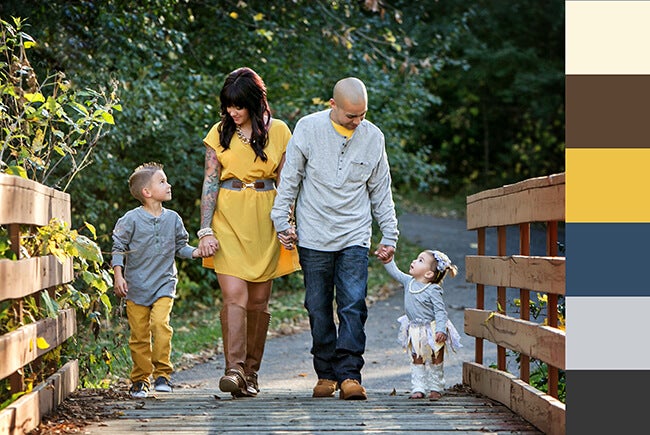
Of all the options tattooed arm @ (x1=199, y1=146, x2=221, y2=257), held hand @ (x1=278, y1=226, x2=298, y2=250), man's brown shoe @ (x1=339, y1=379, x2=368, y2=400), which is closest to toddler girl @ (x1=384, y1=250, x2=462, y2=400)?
man's brown shoe @ (x1=339, y1=379, x2=368, y2=400)

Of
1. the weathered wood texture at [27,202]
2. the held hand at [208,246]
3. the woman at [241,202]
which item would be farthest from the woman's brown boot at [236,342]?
the weathered wood texture at [27,202]

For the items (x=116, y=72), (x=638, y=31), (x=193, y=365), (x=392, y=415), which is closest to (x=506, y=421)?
(x=392, y=415)

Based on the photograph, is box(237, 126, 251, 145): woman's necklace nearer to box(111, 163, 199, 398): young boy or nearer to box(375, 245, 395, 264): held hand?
box(111, 163, 199, 398): young boy

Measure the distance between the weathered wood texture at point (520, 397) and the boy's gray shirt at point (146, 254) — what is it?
5.79ft

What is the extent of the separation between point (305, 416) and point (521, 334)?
108 cm

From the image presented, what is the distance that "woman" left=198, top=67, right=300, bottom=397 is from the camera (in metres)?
6.23

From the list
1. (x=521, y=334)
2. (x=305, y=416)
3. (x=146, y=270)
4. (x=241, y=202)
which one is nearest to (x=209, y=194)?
(x=241, y=202)

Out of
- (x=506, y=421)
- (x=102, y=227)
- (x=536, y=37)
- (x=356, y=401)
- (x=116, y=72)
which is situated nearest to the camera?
(x=506, y=421)

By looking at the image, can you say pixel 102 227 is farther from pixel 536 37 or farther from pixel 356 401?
pixel 536 37

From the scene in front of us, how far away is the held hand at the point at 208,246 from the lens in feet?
20.4

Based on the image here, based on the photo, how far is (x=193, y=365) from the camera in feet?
32.3

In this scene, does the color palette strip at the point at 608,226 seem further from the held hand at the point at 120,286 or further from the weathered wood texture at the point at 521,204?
the held hand at the point at 120,286

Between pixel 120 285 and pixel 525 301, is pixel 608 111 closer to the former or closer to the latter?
pixel 525 301

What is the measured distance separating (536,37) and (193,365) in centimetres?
1933
